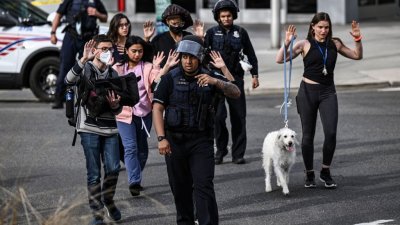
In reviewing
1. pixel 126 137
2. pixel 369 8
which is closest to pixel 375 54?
pixel 369 8

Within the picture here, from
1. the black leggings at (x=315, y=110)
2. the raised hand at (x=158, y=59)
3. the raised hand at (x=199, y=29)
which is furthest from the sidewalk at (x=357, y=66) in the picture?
the raised hand at (x=158, y=59)

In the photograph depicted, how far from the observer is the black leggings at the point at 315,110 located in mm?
10719

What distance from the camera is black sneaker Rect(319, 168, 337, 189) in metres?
10.8

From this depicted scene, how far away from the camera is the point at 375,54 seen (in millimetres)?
22688

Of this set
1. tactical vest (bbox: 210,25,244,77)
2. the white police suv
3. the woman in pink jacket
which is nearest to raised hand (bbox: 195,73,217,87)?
the woman in pink jacket

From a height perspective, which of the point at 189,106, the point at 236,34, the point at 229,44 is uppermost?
the point at 236,34

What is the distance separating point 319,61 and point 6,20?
7980 millimetres

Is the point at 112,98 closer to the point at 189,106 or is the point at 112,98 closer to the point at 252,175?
the point at 189,106

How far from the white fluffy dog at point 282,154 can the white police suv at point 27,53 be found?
24.8ft

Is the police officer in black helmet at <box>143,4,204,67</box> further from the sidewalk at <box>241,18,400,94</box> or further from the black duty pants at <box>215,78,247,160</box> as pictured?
the sidewalk at <box>241,18,400,94</box>

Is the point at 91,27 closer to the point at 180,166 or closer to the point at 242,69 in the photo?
the point at 242,69

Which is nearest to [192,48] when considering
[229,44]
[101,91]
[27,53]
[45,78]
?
[101,91]

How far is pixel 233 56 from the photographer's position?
11852 millimetres

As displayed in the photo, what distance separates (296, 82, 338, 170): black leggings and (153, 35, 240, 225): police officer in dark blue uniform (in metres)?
2.53
